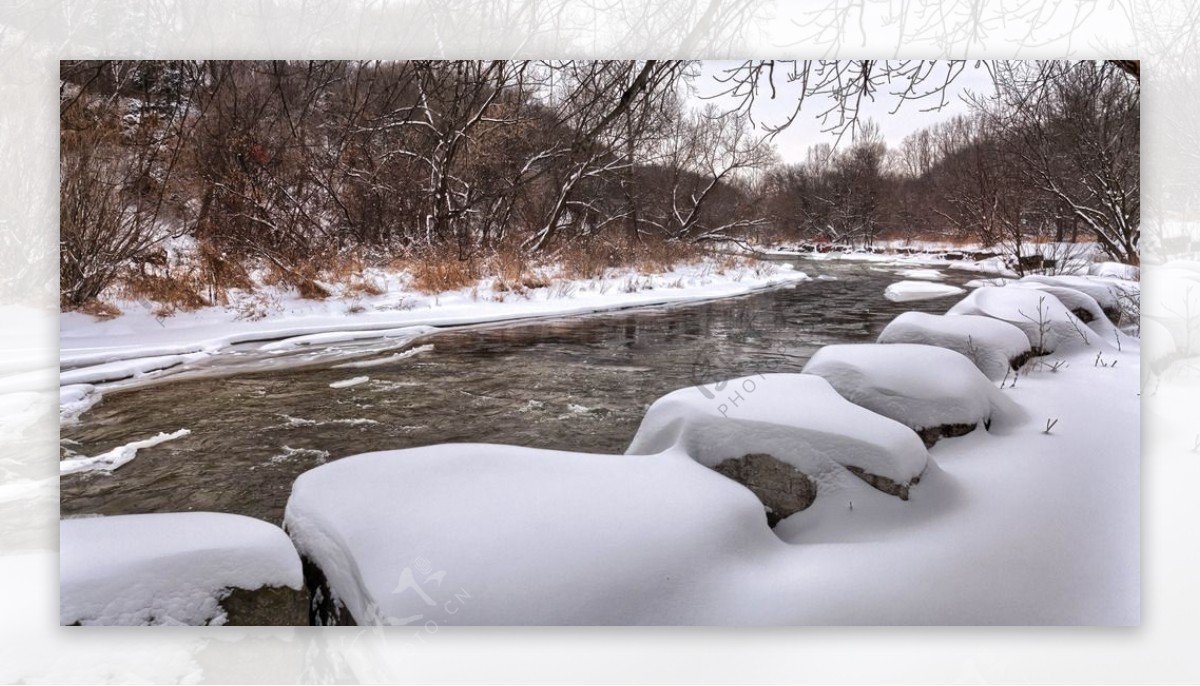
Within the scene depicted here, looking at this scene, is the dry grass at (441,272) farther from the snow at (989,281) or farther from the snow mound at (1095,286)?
the snow mound at (1095,286)

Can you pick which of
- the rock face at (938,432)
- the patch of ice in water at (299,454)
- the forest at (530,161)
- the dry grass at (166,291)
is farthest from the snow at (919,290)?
the dry grass at (166,291)

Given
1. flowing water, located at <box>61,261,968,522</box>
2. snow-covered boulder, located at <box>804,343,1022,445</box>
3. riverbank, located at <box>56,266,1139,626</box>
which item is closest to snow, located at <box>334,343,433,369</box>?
flowing water, located at <box>61,261,968,522</box>

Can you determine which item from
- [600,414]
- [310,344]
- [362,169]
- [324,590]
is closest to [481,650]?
[324,590]

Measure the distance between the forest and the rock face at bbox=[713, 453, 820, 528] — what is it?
1072 millimetres

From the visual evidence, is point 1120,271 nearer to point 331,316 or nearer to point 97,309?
point 331,316

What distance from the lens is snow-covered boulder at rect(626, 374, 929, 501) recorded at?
1.99 metres

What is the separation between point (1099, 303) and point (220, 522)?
2.81 metres

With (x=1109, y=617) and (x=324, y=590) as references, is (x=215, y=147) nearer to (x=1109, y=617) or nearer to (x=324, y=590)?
(x=324, y=590)

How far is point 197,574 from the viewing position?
1.68 m

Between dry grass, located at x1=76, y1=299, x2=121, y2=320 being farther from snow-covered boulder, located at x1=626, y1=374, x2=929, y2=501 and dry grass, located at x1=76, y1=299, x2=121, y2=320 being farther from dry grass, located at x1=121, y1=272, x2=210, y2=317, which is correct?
snow-covered boulder, located at x1=626, y1=374, x2=929, y2=501

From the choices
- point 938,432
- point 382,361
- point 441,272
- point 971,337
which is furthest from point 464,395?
point 971,337

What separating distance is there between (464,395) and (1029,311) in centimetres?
210

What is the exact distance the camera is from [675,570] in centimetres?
181

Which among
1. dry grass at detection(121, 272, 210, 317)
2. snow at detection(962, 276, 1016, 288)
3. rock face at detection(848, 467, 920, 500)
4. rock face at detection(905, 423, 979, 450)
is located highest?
snow at detection(962, 276, 1016, 288)
